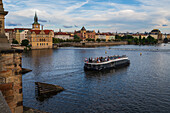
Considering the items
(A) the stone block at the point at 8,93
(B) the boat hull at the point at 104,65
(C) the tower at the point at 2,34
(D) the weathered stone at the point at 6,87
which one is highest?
(C) the tower at the point at 2,34

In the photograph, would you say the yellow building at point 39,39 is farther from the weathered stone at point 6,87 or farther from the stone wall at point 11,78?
the weathered stone at point 6,87

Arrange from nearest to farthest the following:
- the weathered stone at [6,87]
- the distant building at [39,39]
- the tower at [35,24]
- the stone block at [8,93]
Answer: the weathered stone at [6,87], the stone block at [8,93], the distant building at [39,39], the tower at [35,24]

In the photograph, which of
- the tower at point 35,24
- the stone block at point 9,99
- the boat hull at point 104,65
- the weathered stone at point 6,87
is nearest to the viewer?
the weathered stone at point 6,87

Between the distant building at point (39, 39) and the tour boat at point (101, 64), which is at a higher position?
the distant building at point (39, 39)

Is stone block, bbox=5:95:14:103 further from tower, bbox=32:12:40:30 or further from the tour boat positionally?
tower, bbox=32:12:40:30

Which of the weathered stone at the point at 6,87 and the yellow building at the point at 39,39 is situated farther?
the yellow building at the point at 39,39

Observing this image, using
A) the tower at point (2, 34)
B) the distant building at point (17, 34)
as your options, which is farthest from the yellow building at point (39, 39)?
the tower at point (2, 34)

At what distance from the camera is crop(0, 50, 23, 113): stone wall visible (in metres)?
12.1

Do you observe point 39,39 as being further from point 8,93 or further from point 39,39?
point 8,93

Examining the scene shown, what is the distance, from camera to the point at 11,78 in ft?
40.9

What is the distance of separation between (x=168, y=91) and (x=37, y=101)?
22418 millimetres

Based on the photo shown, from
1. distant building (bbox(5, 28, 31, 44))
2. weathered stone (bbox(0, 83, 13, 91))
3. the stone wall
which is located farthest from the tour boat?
distant building (bbox(5, 28, 31, 44))

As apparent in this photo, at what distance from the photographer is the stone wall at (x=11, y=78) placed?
12085 millimetres

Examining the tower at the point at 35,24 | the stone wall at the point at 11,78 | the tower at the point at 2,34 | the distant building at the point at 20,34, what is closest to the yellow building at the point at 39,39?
the distant building at the point at 20,34
